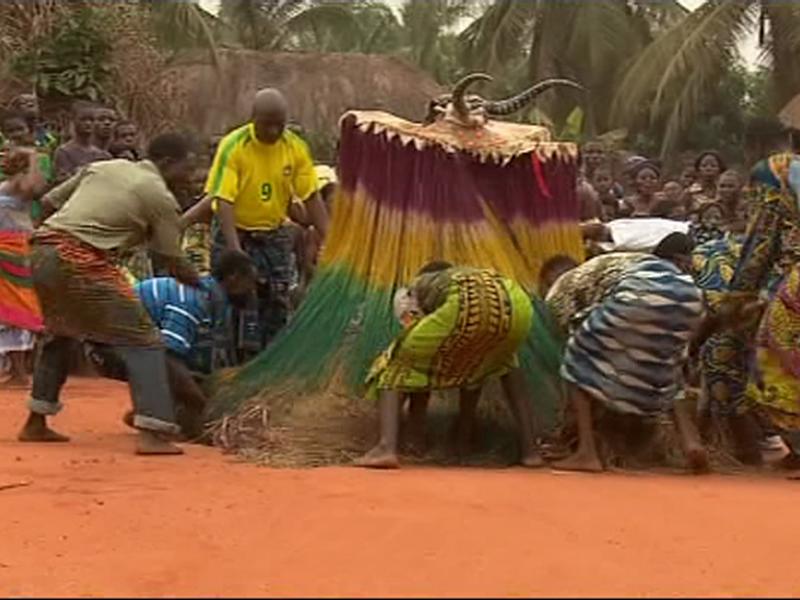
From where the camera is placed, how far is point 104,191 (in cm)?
695

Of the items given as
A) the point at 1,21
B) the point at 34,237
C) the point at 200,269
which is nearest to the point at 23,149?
the point at 200,269

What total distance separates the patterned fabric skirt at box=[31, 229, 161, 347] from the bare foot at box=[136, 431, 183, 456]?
40 cm

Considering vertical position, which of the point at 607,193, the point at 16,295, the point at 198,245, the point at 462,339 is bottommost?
the point at 16,295

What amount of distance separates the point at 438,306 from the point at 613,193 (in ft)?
18.3

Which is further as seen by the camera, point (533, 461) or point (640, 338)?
point (533, 461)

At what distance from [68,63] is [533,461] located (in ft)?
27.4

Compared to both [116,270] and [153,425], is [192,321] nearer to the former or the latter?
[116,270]

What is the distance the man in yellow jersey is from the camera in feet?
25.6

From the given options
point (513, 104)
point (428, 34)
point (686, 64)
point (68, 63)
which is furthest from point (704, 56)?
point (428, 34)

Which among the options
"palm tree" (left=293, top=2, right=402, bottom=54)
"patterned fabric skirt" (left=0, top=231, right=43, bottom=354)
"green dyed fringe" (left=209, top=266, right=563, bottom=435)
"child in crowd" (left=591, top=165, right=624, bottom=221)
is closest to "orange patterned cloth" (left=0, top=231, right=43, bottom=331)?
"patterned fabric skirt" (left=0, top=231, right=43, bottom=354)

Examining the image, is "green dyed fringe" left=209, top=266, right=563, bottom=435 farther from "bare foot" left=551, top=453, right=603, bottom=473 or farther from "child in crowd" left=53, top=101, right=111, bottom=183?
"child in crowd" left=53, top=101, right=111, bottom=183

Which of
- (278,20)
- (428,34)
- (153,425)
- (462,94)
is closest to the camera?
(153,425)

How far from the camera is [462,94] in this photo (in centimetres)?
728

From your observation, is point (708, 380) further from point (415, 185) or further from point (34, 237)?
point (34, 237)
